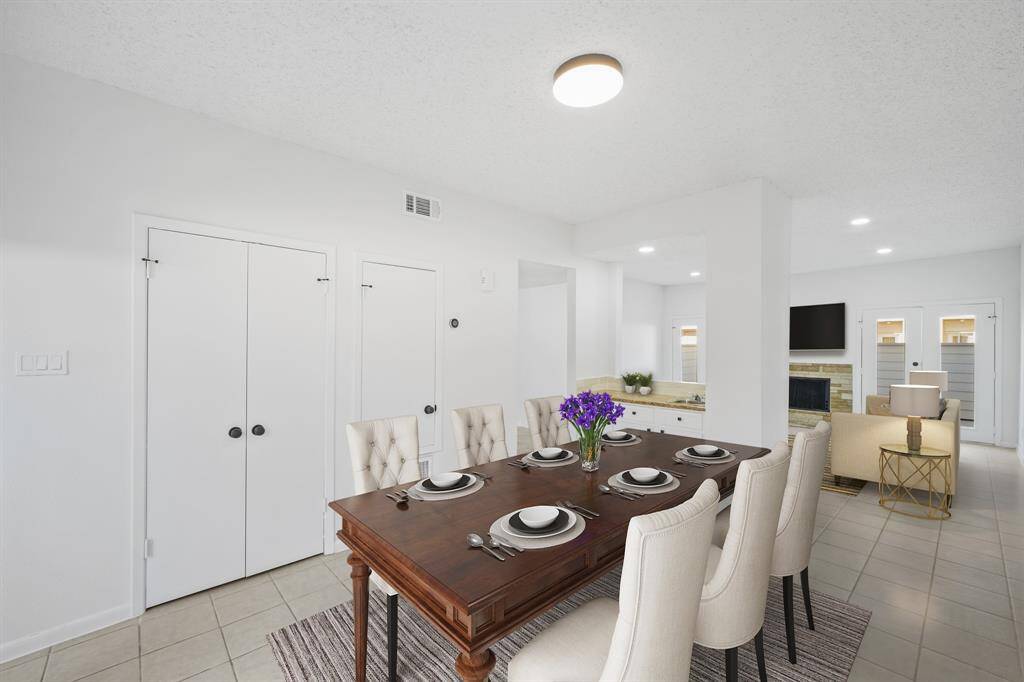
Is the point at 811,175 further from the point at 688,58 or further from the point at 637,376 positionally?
the point at 637,376

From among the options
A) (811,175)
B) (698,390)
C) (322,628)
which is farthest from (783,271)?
(322,628)

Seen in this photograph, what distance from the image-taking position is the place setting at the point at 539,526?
4.65 ft

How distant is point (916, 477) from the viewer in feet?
12.9

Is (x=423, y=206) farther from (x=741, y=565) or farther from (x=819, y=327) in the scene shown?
(x=819, y=327)

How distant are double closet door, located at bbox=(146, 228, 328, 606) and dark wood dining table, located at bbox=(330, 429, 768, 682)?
1.28 meters

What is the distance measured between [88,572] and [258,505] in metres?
0.78

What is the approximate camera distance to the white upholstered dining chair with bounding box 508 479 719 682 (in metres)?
1.02

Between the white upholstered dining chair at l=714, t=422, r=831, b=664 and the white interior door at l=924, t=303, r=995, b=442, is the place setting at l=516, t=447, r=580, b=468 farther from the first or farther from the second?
the white interior door at l=924, t=303, r=995, b=442

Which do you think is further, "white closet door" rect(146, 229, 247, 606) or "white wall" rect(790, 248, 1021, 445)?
"white wall" rect(790, 248, 1021, 445)

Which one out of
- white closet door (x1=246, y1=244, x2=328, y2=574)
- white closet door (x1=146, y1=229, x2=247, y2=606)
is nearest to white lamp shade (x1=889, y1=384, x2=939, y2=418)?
white closet door (x1=246, y1=244, x2=328, y2=574)

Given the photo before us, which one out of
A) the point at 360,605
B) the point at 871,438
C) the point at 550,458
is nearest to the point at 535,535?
the point at 360,605

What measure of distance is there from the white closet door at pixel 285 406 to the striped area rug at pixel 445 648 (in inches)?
28.5

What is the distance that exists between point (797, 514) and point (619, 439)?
1.09 meters

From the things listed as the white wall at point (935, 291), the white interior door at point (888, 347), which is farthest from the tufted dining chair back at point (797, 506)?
the white wall at point (935, 291)
